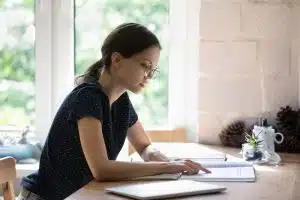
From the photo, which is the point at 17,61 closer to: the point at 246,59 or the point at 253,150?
the point at 246,59

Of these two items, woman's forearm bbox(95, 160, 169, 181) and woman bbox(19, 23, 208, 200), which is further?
woman bbox(19, 23, 208, 200)

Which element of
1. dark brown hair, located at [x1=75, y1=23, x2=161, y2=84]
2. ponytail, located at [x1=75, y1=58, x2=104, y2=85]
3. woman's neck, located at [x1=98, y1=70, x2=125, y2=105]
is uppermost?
dark brown hair, located at [x1=75, y1=23, x2=161, y2=84]

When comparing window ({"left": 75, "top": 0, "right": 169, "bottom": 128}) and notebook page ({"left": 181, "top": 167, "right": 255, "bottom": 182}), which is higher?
window ({"left": 75, "top": 0, "right": 169, "bottom": 128})

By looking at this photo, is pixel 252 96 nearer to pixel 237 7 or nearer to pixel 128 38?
pixel 237 7

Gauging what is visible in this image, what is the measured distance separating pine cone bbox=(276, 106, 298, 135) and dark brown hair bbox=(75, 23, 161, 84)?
0.91 m

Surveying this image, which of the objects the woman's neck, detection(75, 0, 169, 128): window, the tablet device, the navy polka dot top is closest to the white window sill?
detection(75, 0, 169, 128): window

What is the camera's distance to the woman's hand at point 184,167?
1.64 metres

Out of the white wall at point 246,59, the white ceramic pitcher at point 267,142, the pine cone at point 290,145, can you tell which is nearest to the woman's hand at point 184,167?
the white ceramic pitcher at point 267,142

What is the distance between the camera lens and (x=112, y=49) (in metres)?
1.77

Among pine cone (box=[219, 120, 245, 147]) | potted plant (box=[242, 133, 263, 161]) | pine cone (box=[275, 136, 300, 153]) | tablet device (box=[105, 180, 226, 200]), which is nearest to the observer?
tablet device (box=[105, 180, 226, 200])

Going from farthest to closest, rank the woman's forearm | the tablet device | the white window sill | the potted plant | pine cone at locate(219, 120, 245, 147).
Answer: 1. the white window sill
2. pine cone at locate(219, 120, 245, 147)
3. the potted plant
4. the woman's forearm
5. the tablet device

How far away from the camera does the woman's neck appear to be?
5.78 ft

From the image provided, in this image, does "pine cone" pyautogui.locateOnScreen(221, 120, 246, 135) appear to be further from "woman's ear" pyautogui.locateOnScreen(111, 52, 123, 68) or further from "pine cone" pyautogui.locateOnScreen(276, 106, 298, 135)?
"woman's ear" pyautogui.locateOnScreen(111, 52, 123, 68)

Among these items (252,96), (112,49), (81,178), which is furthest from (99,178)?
(252,96)
